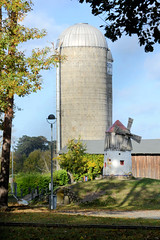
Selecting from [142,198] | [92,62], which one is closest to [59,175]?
[142,198]

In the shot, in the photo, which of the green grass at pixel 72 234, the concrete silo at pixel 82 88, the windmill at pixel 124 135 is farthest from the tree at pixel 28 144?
the green grass at pixel 72 234

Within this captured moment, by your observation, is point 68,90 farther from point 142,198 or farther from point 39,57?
point 39,57

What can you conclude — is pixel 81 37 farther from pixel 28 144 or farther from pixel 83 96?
pixel 28 144

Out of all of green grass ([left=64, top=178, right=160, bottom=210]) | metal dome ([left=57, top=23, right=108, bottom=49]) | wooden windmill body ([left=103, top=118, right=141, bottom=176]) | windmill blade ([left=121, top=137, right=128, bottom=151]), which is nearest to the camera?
green grass ([left=64, top=178, right=160, bottom=210])

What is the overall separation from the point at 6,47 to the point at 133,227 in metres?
10.7

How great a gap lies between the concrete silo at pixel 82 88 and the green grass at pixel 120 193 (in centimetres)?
2565

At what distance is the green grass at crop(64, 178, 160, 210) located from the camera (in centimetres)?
3009

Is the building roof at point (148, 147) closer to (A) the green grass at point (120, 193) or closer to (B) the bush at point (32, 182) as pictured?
(A) the green grass at point (120, 193)

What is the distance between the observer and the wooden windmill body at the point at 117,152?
119 ft

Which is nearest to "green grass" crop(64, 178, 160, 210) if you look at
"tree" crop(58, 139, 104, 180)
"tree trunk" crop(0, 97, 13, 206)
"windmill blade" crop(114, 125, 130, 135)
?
"windmill blade" crop(114, 125, 130, 135)

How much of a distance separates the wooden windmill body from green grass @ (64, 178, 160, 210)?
0.94 meters

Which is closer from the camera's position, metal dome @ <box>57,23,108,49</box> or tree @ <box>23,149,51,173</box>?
metal dome @ <box>57,23,108,49</box>

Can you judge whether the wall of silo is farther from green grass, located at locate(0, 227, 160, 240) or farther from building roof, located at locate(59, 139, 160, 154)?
green grass, located at locate(0, 227, 160, 240)

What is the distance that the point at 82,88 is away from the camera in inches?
2450
